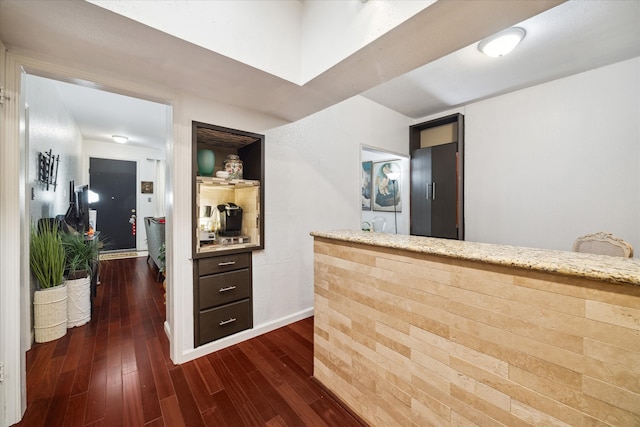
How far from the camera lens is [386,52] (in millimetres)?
1359

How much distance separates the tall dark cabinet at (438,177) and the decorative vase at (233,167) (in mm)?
2826

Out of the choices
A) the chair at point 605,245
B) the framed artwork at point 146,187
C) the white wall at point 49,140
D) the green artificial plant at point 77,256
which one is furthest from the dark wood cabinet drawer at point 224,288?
the framed artwork at point 146,187

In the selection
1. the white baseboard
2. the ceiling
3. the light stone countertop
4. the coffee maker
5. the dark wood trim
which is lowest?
the dark wood trim

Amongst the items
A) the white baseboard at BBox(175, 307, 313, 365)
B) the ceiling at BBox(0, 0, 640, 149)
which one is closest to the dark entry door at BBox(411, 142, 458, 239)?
the ceiling at BBox(0, 0, 640, 149)

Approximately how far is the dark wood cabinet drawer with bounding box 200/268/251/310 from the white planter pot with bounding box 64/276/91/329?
157 cm

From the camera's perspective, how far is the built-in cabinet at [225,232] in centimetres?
204

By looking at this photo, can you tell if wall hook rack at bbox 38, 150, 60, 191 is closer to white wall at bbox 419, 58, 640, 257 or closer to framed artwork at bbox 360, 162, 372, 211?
framed artwork at bbox 360, 162, 372, 211

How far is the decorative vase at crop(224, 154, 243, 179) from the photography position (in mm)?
2326

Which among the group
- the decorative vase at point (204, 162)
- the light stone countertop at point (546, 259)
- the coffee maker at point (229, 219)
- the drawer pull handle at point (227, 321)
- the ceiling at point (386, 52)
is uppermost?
the ceiling at point (386, 52)

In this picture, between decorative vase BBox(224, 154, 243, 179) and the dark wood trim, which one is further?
decorative vase BBox(224, 154, 243, 179)

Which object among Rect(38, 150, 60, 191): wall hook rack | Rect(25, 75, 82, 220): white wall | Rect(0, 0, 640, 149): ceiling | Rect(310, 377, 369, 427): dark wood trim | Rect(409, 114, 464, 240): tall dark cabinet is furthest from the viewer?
Rect(409, 114, 464, 240): tall dark cabinet

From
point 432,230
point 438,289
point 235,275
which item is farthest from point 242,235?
point 432,230

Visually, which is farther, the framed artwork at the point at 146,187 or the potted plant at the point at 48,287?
the framed artwork at the point at 146,187

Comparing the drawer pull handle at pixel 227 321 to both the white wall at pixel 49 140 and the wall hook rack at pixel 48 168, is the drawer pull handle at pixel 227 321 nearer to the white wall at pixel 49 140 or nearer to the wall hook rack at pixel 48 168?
the white wall at pixel 49 140
